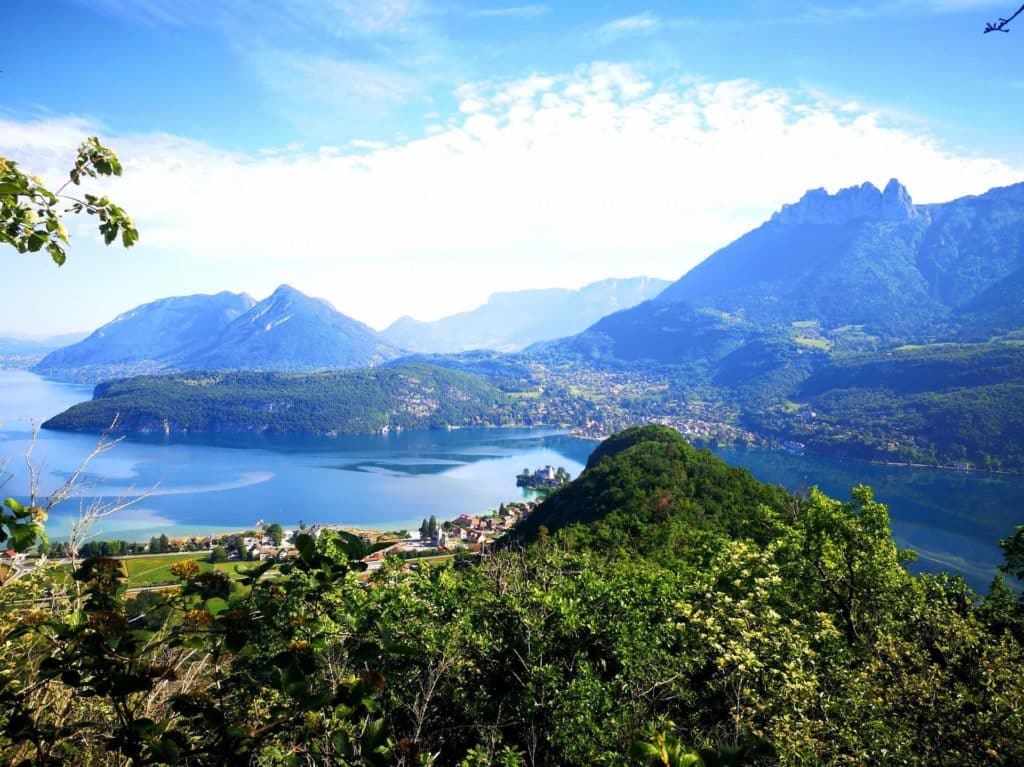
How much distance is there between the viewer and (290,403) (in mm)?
134875

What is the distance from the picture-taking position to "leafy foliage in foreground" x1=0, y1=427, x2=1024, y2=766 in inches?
70.3

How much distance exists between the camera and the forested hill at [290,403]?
119375 millimetres

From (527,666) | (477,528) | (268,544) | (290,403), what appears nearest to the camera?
(527,666)

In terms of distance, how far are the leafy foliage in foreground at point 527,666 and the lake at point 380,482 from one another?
34294mm

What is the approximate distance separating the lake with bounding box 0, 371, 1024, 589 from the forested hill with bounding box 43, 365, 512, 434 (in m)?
8.09

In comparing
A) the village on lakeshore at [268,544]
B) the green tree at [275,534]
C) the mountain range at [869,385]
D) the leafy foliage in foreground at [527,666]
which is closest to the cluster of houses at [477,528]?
the village on lakeshore at [268,544]

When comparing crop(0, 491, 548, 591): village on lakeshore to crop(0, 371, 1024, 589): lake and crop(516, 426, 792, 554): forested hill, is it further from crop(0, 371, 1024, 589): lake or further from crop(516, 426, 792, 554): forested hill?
crop(516, 426, 792, 554): forested hill

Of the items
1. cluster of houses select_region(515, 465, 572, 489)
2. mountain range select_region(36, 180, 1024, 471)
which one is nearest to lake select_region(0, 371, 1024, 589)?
cluster of houses select_region(515, 465, 572, 489)

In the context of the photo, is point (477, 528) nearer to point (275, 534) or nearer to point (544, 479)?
point (275, 534)

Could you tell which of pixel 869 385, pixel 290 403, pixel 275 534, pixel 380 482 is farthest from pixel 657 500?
pixel 290 403

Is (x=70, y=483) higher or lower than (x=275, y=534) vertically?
higher

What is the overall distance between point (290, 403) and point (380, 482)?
69.9 m

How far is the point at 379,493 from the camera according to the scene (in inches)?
2694

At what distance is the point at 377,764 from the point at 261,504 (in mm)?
67364
